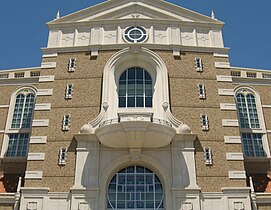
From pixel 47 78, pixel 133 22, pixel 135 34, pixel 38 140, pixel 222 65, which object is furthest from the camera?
pixel 133 22

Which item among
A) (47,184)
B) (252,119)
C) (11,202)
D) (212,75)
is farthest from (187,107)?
(11,202)

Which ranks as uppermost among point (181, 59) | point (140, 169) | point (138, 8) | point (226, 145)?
point (138, 8)

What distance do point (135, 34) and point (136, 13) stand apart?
2.23 metres

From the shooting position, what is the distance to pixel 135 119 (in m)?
21.7

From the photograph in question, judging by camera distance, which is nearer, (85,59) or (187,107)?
(187,107)

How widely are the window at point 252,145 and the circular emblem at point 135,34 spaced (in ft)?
35.6

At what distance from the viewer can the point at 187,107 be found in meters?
24.7

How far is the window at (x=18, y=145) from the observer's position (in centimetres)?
2800

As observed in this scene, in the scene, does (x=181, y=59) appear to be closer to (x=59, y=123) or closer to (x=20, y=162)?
(x=59, y=123)

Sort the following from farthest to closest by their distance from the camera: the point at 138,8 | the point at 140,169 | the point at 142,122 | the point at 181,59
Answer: the point at 138,8, the point at 181,59, the point at 140,169, the point at 142,122

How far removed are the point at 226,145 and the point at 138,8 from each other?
12.7 meters

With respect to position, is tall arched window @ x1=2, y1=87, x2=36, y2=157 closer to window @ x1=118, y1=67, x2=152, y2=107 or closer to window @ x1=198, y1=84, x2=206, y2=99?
window @ x1=118, y1=67, x2=152, y2=107

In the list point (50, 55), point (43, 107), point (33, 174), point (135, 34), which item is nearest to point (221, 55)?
point (135, 34)

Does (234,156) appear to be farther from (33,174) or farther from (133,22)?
(33,174)
